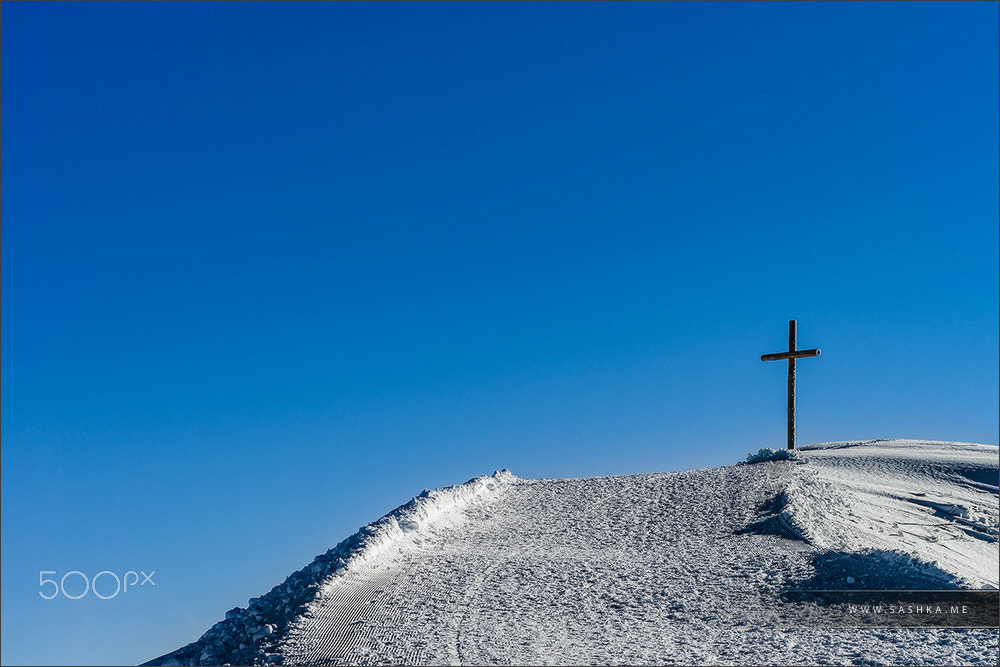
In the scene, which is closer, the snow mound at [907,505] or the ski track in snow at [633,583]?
the ski track in snow at [633,583]

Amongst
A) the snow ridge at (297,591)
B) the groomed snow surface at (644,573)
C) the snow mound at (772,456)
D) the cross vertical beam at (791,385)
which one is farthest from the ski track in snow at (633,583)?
the cross vertical beam at (791,385)

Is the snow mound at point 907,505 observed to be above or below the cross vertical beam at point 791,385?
below

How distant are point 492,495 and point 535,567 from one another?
475cm

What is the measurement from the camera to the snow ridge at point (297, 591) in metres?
8.22

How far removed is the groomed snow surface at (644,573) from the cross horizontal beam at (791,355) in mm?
2989

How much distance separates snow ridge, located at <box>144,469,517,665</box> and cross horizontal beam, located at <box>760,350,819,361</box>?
765 cm

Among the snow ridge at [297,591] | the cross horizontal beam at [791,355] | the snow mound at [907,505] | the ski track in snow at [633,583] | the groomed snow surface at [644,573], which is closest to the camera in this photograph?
the ski track in snow at [633,583]

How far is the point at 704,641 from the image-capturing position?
23.1 feet

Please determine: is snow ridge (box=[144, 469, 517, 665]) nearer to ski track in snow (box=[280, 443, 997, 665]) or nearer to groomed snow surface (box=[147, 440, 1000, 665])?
groomed snow surface (box=[147, 440, 1000, 665])

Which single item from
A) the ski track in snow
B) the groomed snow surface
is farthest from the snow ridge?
the ski track in snow

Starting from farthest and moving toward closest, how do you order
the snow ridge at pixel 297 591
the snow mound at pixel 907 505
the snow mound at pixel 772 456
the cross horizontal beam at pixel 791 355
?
the cross horizontal beam at pixel 791 355 < the snow mound at pixel 772 456 < the snow mound at pixel 907 505 < the snow ridge at pixel 297 591

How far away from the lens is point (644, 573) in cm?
882

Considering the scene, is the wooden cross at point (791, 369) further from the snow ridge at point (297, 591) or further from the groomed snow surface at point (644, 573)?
the snow ridge at point (297, 591)

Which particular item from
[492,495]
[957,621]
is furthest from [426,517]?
[957,621]
